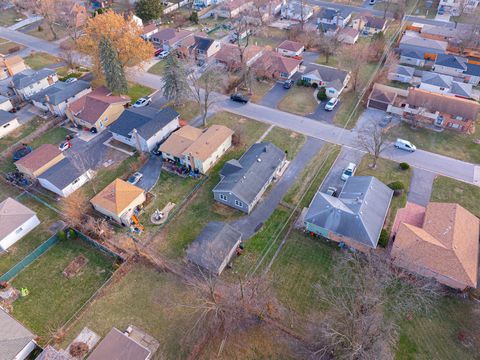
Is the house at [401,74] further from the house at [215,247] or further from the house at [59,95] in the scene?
the house at [59,95]

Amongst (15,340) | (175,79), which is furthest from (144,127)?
(15,340)

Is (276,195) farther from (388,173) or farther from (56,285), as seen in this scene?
(56,285)

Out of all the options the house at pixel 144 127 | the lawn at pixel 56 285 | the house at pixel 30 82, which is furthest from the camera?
the house at pixel 30 82

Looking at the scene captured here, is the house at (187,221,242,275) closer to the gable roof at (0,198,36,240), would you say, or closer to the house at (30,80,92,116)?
the gable roof at (0,198,36,240)

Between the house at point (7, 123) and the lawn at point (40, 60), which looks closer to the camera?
the house at point (7, 123)

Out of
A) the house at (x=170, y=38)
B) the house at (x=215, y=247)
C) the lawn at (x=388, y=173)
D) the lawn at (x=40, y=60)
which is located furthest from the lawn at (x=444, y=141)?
the lawn at (x=40, y=60)
